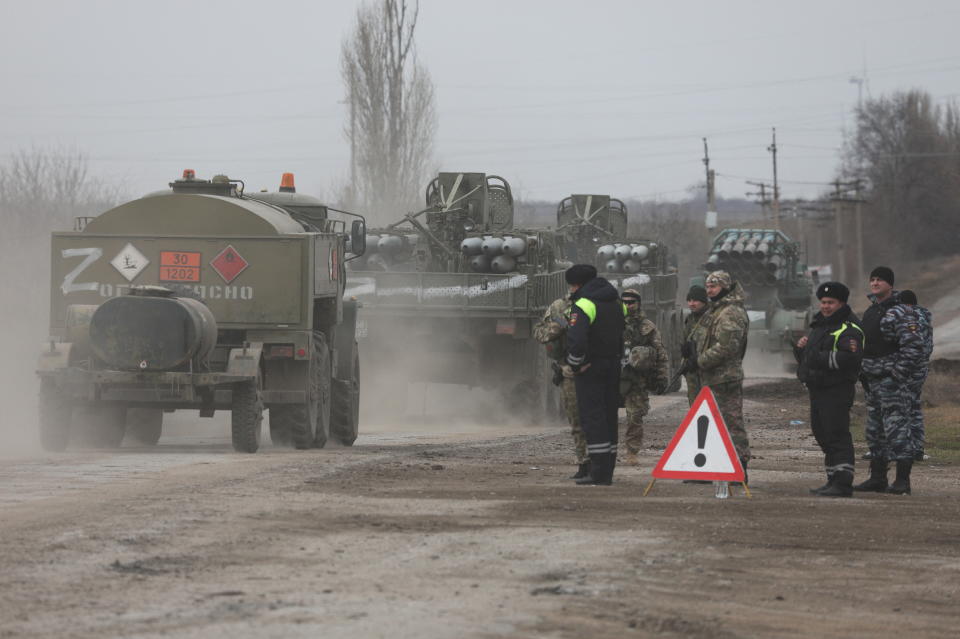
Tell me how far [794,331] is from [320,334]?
22.5m

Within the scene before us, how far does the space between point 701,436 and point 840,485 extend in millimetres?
1241

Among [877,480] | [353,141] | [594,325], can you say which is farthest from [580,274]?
[353,141]

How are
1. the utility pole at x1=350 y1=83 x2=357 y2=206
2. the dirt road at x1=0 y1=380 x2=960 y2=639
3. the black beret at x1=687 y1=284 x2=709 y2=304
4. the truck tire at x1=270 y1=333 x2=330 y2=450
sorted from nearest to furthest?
the dirt road at x1=0 y1=380 x2=960 y2=639
the black beret at x1=687 y1=284 x2=709 y2=304
the truck tire at x1=270 y1=333 x2=330 y2=450
the utility pole at x1=350 y1=83 x2=357 y2=206

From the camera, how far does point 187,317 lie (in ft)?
50.4

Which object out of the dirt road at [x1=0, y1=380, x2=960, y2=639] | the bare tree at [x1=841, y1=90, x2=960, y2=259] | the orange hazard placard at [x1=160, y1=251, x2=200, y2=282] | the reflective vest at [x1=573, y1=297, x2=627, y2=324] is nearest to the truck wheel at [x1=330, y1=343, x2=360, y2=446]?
the orange hazard placard at [x1=160, y1=251, x2=200, y2=282]

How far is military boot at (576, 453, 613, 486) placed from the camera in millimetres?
13203

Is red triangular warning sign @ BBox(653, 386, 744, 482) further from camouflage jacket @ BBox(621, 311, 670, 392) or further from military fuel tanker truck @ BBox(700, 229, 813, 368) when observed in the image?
military fuel tanker truck @ BBox(700, 229, 813, 368)

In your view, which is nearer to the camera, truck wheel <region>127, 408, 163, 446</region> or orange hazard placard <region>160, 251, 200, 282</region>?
orange hazard placard <region>160, 251, 200, 282</region>

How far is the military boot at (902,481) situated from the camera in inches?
526

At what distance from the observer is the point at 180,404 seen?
16.0 metres

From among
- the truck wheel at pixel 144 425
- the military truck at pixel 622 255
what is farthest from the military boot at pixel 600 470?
the military truck at pixel 622 255

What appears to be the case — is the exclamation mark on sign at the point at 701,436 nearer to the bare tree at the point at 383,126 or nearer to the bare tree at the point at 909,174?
the bare tree at the point at 383,126

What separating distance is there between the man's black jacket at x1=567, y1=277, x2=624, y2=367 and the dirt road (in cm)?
108

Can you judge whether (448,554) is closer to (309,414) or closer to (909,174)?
(309,414)
